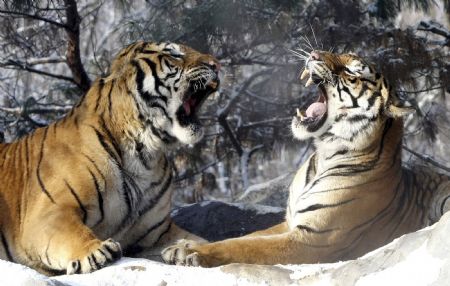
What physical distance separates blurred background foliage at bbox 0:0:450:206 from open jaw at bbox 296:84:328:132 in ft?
4.59

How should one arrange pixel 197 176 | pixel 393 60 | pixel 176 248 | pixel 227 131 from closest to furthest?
pixel 176 248 < pixel 393 60 < pixel 227 131 < pixel 197 176

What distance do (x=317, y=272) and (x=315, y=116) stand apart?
1.55 m

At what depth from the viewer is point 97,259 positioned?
3529mm

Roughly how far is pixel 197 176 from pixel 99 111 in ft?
13.5

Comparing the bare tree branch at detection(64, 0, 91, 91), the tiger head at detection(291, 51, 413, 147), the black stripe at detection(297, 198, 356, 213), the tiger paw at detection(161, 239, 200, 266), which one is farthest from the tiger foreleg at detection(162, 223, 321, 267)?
the bare tree branch at detection(64, 0, 91, 91)

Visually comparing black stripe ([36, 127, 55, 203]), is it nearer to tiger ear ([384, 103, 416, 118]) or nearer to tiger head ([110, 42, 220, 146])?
tiger head ([110, 42, 220, 146])

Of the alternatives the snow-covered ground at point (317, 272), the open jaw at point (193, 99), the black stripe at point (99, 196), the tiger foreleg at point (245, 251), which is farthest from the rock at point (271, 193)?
the snow-covered ground at point (317, 272)

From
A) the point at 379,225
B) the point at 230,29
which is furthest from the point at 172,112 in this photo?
the point at 230,29

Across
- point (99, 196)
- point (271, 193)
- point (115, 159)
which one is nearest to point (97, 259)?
point (99, 196)

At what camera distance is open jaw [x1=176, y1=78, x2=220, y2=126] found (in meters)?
4.33

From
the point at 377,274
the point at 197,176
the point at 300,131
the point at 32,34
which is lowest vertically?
the point at 197,176

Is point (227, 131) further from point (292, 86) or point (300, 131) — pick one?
point (300, 131)

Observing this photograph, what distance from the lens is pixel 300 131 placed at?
4.38m

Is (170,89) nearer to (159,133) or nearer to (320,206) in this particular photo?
(159,133)
